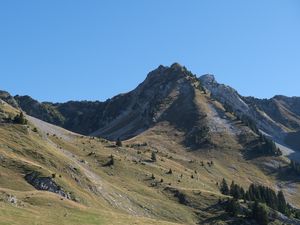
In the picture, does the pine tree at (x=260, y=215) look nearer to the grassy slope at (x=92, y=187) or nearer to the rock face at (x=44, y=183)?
the grassy slope at (x=92, y=187)

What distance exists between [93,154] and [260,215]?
179 ft

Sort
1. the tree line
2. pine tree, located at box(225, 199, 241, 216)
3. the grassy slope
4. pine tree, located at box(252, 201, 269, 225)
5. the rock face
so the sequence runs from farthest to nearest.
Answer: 1. pine tree, located at box(225, 199, 241, 216)
2. the tree line
3. pine tree, located at box(252, 201, 269, 225)
4. the rock face
5. the grassy slope

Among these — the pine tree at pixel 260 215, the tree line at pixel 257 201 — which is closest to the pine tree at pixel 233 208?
the tree line at pixel 257 201

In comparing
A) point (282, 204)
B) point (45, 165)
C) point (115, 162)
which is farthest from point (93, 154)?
point (282, 204)

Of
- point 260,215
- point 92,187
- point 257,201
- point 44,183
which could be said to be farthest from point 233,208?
point 44,183

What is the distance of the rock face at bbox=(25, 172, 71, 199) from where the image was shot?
9025cm

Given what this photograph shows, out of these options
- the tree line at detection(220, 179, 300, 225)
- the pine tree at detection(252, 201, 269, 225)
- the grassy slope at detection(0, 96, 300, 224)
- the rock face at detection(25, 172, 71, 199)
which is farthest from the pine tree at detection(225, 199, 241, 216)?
the rock face at detection(25, 172, 71, 199)

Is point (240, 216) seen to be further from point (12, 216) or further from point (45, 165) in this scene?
point (12, 216)

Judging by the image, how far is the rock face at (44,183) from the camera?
90250 mm

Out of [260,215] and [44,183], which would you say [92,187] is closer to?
[44,183]

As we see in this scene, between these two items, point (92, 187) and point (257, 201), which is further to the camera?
point (257, 201)

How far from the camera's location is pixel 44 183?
3612 inches

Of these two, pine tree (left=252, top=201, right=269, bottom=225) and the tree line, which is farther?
the tree line

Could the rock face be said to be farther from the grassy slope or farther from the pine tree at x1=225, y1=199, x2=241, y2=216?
the pine tree at x1=225, y1=199, x2=241, y2=216
